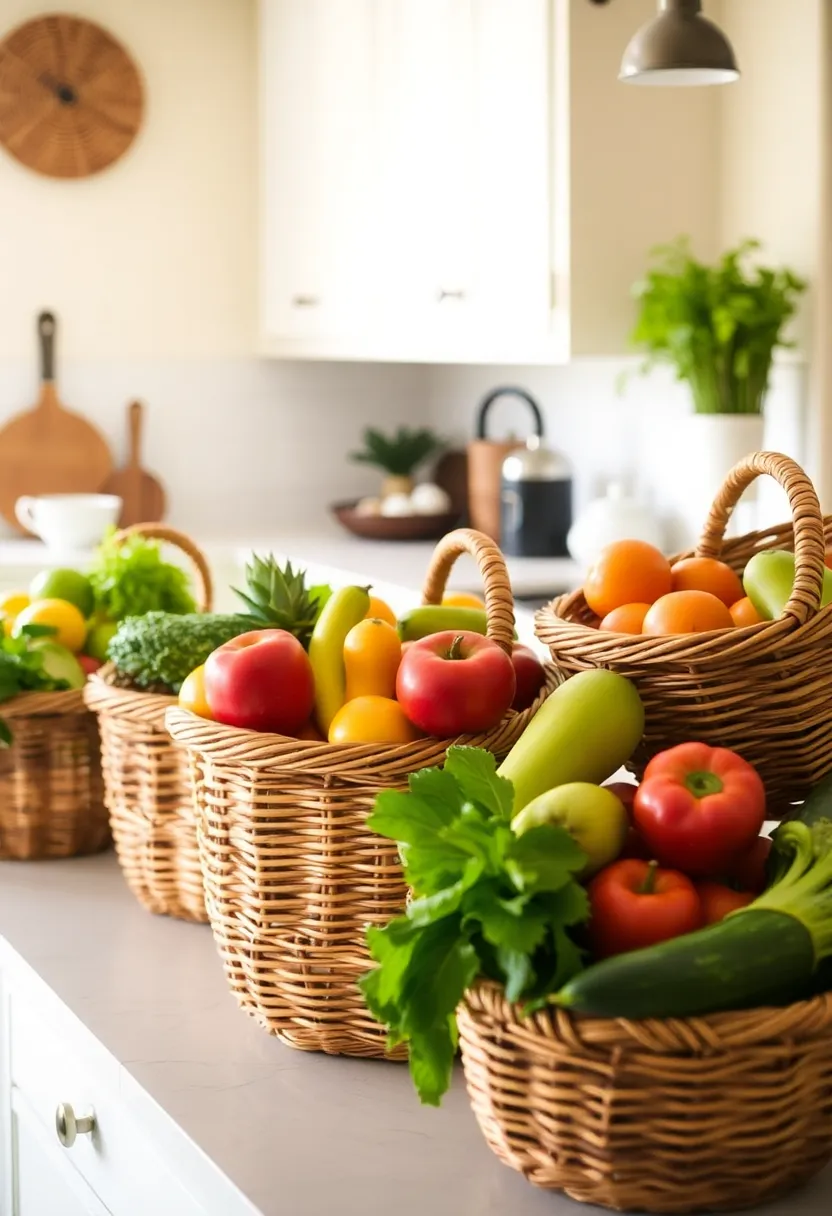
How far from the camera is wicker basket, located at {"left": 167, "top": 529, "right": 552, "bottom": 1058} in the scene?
106cm

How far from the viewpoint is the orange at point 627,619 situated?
3.82 ft

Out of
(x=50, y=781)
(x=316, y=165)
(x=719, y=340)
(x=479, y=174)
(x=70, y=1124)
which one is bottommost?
(x=70, y=1124)

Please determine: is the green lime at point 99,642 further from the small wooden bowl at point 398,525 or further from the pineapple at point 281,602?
the small wooden bowl at point 398,525

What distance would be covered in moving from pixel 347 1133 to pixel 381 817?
0.23 meters

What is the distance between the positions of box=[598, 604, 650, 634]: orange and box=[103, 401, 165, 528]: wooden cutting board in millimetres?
3059

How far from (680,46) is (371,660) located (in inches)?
54.8

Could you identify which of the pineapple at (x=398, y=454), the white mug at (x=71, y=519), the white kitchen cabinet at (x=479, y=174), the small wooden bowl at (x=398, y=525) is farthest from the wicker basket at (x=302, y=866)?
the pineapple at (x=398, y=454)

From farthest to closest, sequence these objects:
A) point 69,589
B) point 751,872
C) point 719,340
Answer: point 719,340
point 69,589
point 751,872

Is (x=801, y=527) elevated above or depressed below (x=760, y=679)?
above

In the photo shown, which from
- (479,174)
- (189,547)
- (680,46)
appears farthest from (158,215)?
(189,547)

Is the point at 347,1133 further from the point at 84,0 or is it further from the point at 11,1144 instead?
the point at 84,0

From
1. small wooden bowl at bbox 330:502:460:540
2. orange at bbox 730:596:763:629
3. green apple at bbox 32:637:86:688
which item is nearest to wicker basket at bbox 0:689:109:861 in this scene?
green apple at bbox 32:637:86:688

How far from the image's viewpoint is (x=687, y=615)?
3.65ft

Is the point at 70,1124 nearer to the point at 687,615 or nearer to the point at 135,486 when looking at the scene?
the point at 687,615
